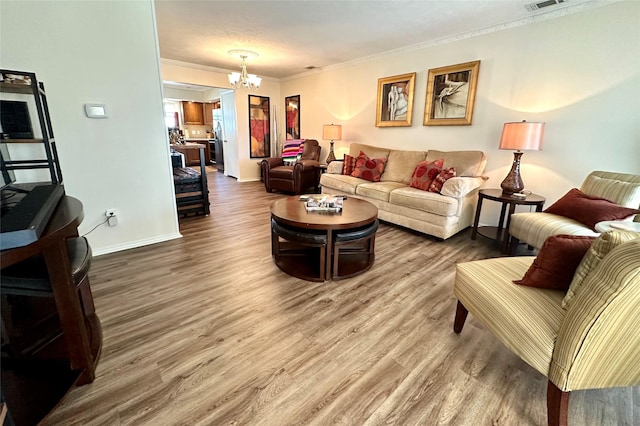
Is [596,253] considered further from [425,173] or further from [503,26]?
[503,26]

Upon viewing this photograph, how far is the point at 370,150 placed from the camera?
4.62m

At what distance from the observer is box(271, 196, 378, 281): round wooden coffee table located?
2248 millimetres

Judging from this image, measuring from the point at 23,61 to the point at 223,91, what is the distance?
4945 mm

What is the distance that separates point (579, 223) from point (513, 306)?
1642 millimetres

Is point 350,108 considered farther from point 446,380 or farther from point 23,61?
point 446,380

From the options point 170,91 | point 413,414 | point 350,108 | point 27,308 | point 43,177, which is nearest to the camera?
point 413,414

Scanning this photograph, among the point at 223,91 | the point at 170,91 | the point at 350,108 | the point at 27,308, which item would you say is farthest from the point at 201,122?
the point at 27,308

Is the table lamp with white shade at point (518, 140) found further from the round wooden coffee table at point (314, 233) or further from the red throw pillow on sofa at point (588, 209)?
the round wooden coffee table at point (314, 233)

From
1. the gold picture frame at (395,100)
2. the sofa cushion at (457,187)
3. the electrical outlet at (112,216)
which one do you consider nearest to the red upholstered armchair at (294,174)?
the gold picture frame at (395,100)

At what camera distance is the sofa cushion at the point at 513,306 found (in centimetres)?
118

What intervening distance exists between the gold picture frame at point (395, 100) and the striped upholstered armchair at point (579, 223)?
7.50ft

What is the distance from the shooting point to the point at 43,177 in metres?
2.38

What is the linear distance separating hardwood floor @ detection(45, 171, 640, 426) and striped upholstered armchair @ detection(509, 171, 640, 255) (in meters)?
0.74

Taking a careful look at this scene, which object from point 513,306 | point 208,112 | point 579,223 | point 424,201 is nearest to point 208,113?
point 208,112
